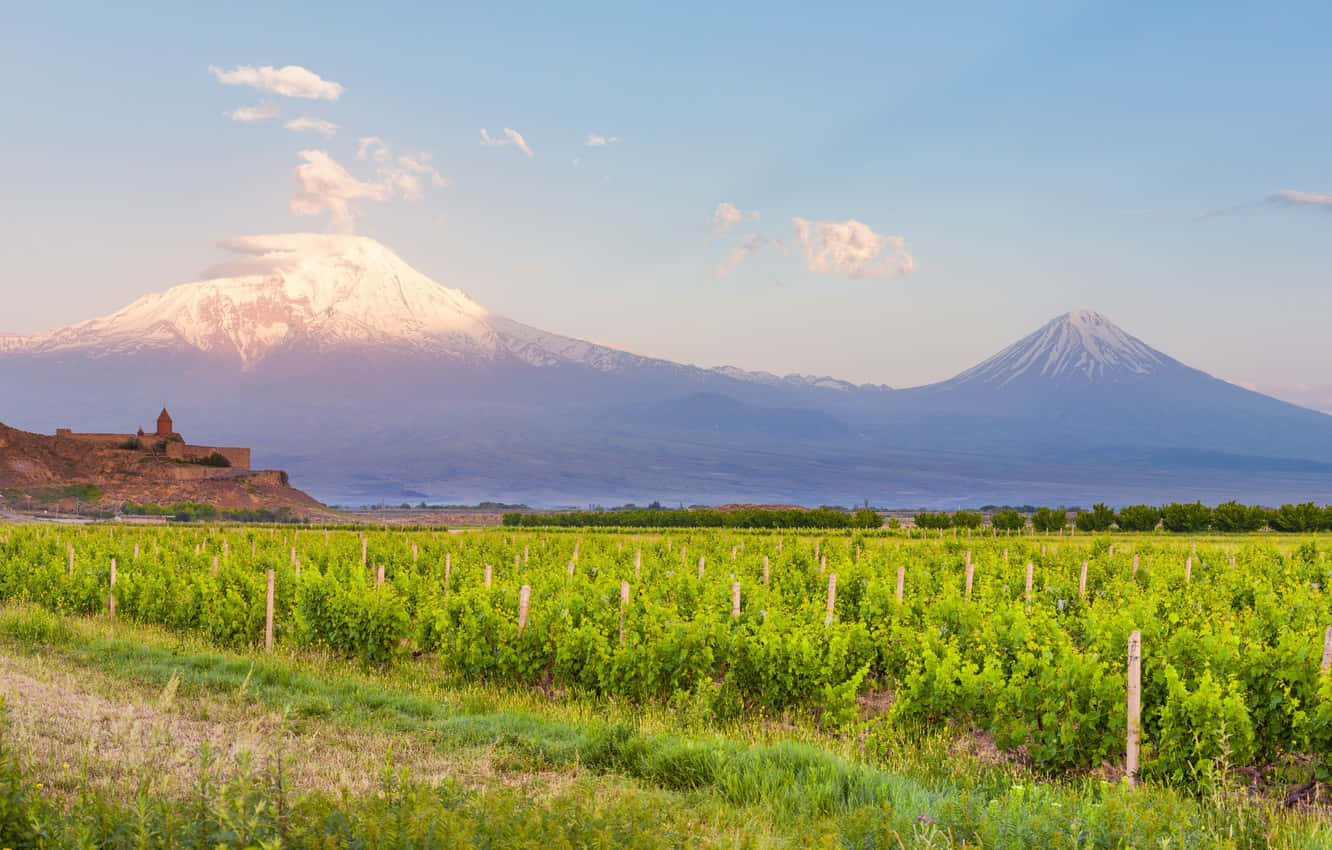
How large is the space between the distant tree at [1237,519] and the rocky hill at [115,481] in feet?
274

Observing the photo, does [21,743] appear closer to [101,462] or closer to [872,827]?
[872,827]

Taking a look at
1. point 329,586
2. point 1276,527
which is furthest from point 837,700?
point 1276,527

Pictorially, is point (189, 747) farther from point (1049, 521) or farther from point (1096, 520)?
point (1096, 520)

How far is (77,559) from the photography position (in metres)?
26.1

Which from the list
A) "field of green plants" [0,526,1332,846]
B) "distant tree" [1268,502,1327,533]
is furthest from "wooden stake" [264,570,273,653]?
"distant tree" [1268,502,1327,533]

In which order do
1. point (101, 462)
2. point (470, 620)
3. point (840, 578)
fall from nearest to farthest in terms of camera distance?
1. point (470, 620)
2. point (840, 578)
3. point (101, 462)

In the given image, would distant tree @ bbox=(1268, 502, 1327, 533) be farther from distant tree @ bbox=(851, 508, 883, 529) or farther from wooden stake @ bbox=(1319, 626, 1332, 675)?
wooden stake @ bbox=(1319, 626, 1332, 675)

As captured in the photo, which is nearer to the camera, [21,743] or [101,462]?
[21,743]

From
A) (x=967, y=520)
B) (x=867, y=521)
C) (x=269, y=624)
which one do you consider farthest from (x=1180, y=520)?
(x=269, y=624)

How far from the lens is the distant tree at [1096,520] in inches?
2507

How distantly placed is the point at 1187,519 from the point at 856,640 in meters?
57.3

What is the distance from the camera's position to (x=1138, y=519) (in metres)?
63.8

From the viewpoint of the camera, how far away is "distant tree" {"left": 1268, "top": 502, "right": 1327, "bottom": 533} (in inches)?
2368

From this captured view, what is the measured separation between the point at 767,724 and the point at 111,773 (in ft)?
23.1
